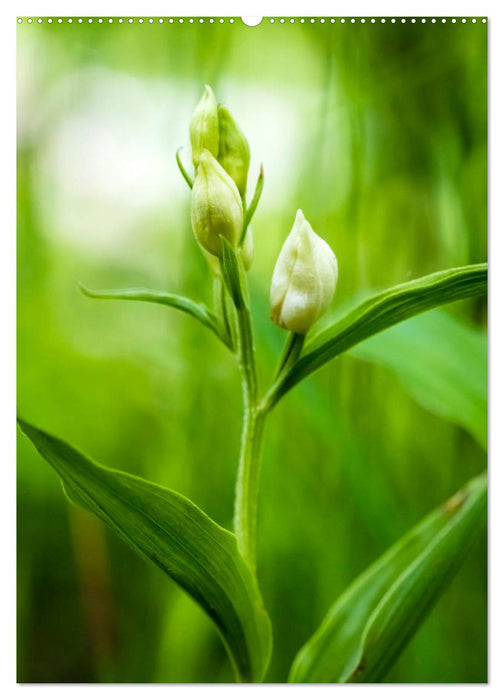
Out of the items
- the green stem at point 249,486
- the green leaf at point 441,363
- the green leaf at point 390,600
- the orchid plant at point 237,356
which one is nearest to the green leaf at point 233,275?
the orchid plant at point 237,356

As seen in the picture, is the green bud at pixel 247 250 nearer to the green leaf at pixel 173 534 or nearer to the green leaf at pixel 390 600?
the green leaf at pixel 173 534

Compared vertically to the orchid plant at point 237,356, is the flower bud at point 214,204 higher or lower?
higher

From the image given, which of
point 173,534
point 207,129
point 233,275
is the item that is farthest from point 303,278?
point 173,534

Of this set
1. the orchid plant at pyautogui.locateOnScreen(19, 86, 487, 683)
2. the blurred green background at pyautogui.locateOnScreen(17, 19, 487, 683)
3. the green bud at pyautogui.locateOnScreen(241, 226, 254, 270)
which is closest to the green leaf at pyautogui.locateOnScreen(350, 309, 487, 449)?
the blurred green background at pyautogui.locateOnScreen(17, 19, 487, 683)

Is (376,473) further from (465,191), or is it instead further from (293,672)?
(465,191)

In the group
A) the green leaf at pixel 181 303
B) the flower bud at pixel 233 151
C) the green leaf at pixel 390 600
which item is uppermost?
the flower bud at pixel 233 151

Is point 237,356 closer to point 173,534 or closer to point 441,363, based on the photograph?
point 173,534
